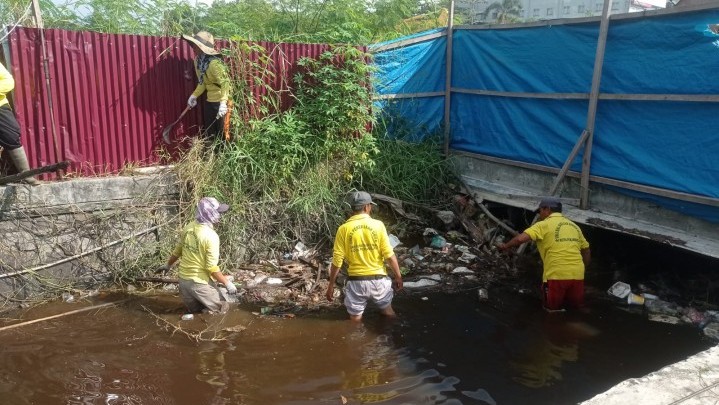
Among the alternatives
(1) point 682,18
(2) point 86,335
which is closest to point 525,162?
(1) point 682,18

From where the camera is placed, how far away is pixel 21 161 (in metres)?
6.03

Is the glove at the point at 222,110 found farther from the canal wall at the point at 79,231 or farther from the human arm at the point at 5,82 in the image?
the human arm at the point at 5,82

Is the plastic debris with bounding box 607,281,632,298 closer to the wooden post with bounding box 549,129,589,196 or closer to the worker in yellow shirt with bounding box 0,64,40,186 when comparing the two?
the wooden post with bounding box 549,129,589,196

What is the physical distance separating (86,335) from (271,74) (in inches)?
161

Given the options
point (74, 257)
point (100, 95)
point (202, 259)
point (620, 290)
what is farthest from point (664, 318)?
point (100, 95)

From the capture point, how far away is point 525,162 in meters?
8.18

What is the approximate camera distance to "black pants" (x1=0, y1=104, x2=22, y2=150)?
582cm

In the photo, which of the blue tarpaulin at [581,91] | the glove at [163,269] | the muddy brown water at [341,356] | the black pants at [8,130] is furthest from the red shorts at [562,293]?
the black pants at [8,130]

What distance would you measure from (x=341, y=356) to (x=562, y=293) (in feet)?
8.59

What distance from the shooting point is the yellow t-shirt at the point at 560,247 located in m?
5.98

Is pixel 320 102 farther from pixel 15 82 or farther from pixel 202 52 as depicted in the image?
pixel 15 82

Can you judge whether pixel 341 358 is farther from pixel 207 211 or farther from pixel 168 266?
pixel 168 266

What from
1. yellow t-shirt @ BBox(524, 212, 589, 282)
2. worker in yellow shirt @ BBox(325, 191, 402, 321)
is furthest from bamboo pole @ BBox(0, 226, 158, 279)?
yellow t-shirt @ BBox(524, 212, 589, 282)

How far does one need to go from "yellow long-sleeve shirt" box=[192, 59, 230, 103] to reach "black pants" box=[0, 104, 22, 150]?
204cm
